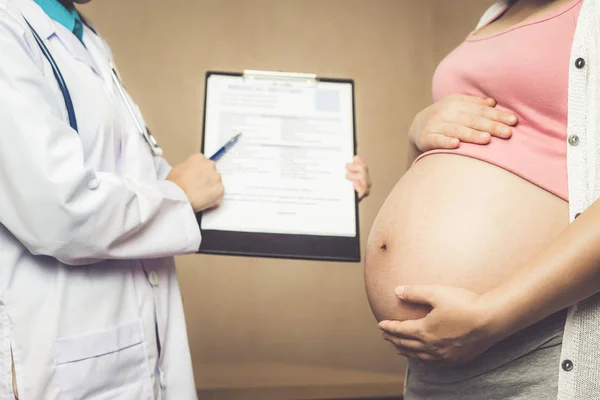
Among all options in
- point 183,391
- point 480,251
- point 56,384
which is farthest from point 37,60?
point 480,251

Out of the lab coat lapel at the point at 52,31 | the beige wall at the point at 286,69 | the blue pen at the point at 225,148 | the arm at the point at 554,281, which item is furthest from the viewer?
the beige wall at the point at 286,69

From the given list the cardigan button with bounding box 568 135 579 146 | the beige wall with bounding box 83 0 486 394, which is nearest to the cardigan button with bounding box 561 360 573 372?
the cardigan button with bounding box 568 135 579 146

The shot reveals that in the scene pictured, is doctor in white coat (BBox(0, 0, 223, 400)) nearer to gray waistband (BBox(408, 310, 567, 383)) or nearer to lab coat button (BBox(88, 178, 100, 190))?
lab coat button (BBox(88, 178, 100, 190))

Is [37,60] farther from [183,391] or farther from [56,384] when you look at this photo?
[183,391]

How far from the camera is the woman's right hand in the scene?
0.82m

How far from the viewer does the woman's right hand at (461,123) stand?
818mm

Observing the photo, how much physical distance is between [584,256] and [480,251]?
0.50ft

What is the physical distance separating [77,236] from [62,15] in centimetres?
43

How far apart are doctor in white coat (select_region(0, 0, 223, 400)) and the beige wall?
1242 millimetres

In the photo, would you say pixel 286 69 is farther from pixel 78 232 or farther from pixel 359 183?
pixel 78 232

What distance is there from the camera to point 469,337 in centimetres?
67

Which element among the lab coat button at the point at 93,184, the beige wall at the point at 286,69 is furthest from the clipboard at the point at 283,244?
the beige wall at the point at 286,69

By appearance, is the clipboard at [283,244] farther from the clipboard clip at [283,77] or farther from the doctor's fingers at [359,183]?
the clipboard clip at [283,77]

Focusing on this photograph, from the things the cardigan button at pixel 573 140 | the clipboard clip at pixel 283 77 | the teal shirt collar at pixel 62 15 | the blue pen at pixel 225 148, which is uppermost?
the teal shirt collar at pixel 62 15
